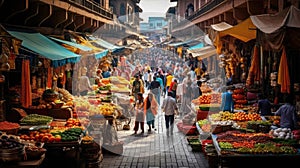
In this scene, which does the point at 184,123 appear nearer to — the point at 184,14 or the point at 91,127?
the point at 91,127

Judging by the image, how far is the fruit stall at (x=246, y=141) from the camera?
22.6ft

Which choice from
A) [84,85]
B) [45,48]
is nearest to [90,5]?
[84,85]

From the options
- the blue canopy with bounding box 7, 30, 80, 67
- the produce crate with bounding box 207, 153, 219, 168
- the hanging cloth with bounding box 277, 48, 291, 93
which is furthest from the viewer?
the blue canopy with bounding box 7, 30, 80, 67

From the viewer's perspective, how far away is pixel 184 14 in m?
39.3

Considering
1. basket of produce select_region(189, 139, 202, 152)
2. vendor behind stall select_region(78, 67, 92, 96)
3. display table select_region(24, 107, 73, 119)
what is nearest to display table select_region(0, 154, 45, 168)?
display table select_region(24, 107, 73, 119)

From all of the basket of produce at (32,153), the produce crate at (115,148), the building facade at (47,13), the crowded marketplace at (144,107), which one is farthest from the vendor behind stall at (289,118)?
the building facade at (47,13)

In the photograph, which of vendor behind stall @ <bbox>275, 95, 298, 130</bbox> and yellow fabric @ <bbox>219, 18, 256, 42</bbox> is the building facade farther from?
vendor behind stall @ <bbox>275, 95, 298, 130</bbox>

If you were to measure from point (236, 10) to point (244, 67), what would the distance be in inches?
114

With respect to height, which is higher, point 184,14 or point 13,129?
point 184,14

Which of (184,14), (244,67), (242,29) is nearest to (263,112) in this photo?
(242,29)

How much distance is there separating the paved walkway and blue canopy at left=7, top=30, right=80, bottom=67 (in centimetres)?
248

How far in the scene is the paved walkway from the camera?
8.84 m

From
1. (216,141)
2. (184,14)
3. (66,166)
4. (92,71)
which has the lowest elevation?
(66,166)

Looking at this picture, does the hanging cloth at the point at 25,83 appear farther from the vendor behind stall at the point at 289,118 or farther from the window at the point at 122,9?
the window at the point at 122,9
